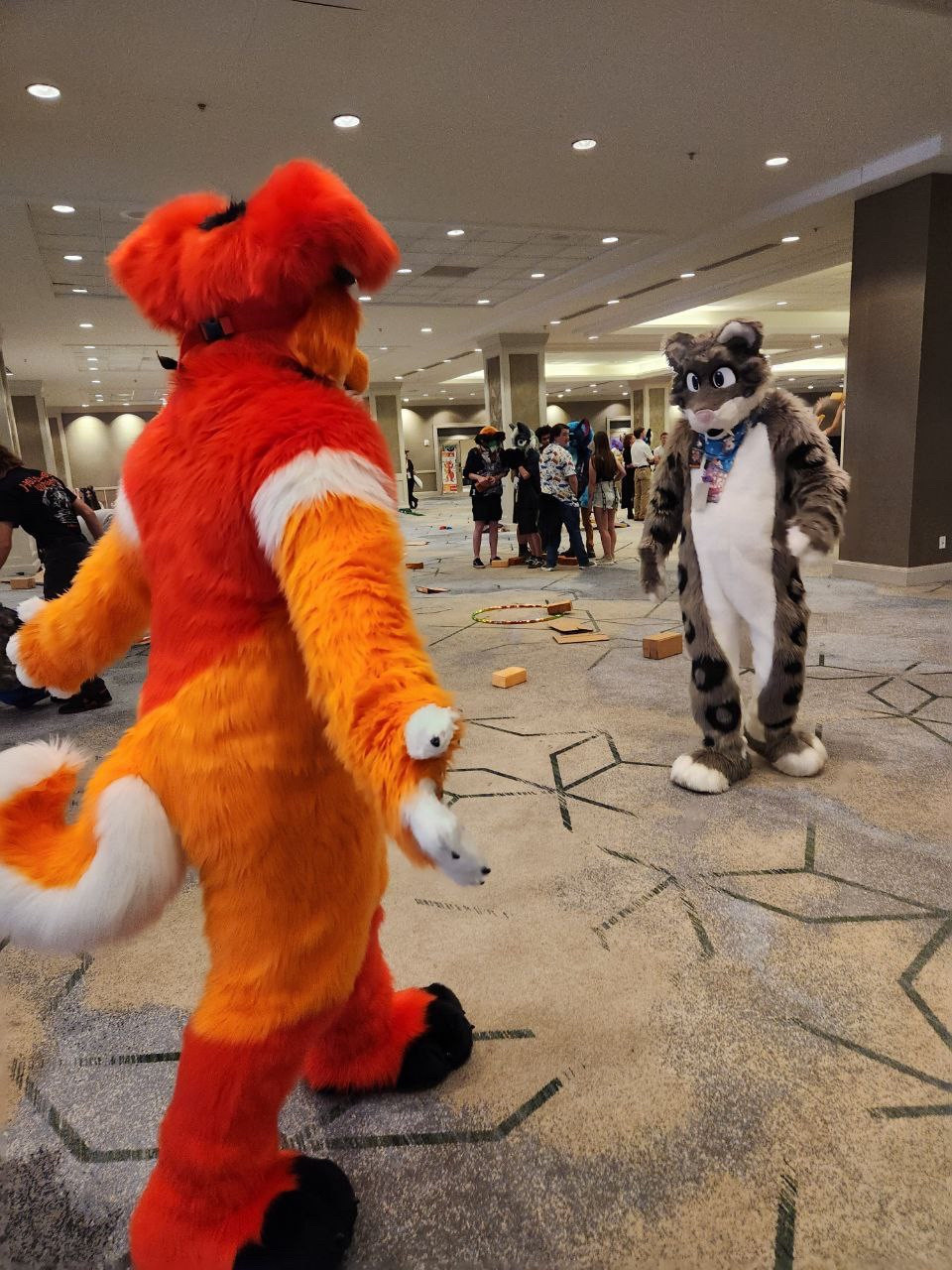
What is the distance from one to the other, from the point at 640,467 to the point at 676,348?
9217 mm

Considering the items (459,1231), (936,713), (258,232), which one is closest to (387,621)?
(258,232)

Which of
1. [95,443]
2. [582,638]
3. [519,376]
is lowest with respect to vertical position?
[582,638]

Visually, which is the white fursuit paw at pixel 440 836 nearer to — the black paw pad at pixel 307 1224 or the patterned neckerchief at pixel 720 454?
the black paw pad at pixel 307 1224

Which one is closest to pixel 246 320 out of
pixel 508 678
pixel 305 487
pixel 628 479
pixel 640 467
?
pixel 305 487

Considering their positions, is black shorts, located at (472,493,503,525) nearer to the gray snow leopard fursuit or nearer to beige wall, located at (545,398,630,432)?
the gray snow leopard fursuit

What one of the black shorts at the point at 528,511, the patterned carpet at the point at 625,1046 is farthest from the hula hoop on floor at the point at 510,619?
the patterned carpet at the point at 625,1046

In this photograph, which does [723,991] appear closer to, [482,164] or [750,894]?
[750,894]

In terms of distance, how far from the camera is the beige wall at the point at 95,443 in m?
23.6

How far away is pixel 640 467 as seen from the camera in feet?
38.6

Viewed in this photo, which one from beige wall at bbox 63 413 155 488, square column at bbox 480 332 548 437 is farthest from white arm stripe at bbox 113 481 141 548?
beige wall at bbox 63 413 155 488

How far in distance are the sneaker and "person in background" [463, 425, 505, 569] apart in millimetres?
4599

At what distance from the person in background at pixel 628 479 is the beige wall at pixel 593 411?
56.5 feet

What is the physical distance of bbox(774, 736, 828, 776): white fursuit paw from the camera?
2.92 metres

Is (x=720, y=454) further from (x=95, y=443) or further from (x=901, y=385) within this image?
(x=95, y=443)
